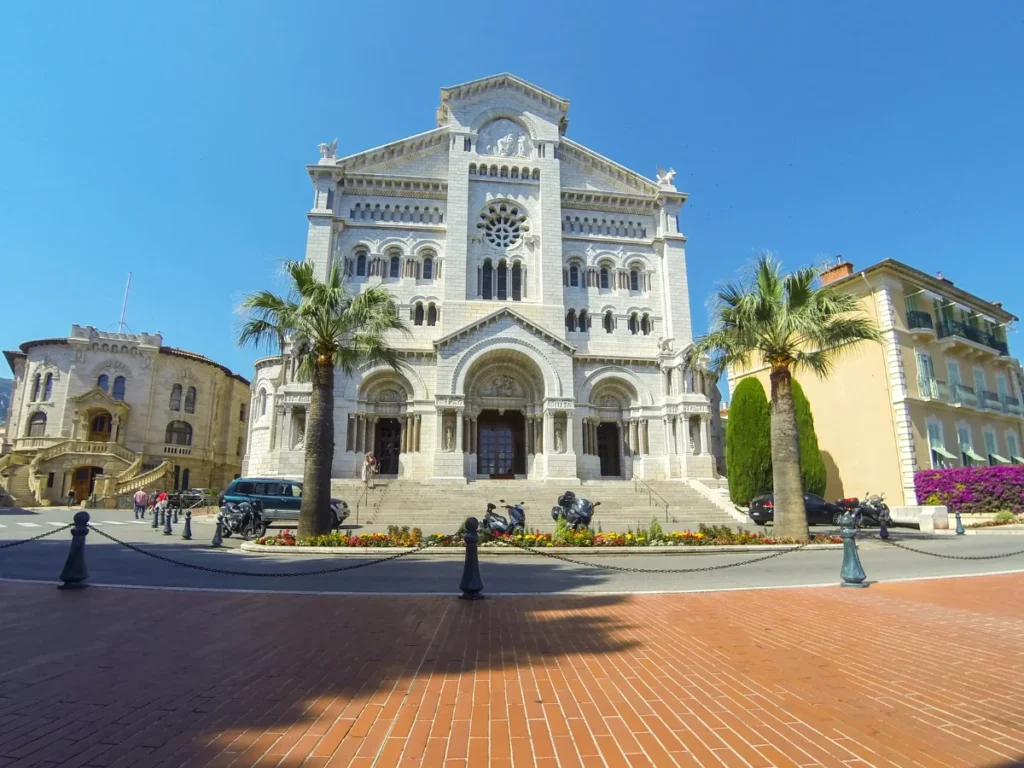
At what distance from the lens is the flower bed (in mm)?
14242

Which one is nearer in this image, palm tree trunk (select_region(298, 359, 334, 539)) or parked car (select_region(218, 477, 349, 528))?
palm tree trunk (select_region(298, 359, 334, 539))

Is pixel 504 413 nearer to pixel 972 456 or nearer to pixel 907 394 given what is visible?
pixel 907 394

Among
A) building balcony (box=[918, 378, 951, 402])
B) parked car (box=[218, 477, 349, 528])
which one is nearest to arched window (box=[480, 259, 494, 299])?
parked car (box=[218, 477, 349, 528])

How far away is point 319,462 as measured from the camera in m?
15.5

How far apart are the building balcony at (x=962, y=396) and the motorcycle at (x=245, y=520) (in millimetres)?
31919

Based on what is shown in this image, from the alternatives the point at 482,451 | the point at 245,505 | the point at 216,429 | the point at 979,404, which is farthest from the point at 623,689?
the point at 216,429

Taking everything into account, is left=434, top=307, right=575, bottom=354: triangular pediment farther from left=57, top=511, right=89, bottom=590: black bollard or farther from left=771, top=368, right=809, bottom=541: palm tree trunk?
left=57, top=511, right=89, bottom=590: black bollard

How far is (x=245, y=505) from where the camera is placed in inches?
683

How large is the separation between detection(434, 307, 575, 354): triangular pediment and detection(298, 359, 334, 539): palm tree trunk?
1380cm

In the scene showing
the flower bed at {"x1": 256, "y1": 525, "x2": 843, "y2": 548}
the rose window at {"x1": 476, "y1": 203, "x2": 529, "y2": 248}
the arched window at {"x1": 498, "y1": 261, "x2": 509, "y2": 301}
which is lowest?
the flower bed at {"x1": 256, "y1": 525, "x2": 843, "y2": 548}

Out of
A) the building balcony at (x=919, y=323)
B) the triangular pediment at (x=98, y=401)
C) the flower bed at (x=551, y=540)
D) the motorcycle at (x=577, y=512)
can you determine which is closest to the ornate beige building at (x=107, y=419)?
the triangular pediment at (x=98, y=401)

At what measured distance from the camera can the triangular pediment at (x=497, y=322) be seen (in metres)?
29.7

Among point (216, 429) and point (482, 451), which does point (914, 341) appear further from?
point (216, 429)

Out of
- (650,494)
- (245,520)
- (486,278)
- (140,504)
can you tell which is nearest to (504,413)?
(486,278)
